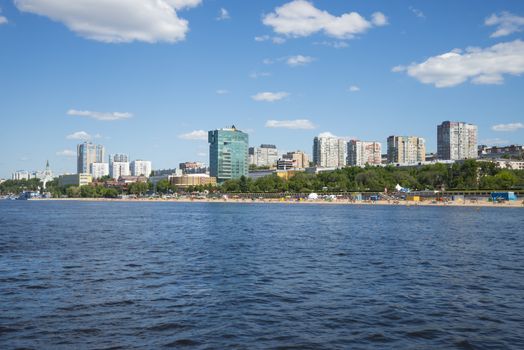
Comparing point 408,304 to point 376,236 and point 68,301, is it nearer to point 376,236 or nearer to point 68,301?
point 68,301

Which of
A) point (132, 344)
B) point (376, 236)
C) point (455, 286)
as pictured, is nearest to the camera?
point (132, 344)

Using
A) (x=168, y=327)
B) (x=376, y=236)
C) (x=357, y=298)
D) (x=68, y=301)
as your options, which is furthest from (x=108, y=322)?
(x=376, y=236)

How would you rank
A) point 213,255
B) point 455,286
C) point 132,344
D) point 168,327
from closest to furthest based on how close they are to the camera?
1. point 132,344
2. point 168,327
3. point 455,286
4. point 213,255

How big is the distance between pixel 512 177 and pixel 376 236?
12428cm

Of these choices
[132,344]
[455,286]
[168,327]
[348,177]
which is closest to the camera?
[132,344]

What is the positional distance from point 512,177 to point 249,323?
15459cm

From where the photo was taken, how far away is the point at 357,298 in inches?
758

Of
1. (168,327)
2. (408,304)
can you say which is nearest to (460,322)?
(408,304)

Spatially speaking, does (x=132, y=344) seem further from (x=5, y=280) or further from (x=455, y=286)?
(x=455, y=286)

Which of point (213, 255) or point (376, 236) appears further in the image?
point (376, 236)

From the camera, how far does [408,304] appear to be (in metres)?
18.4

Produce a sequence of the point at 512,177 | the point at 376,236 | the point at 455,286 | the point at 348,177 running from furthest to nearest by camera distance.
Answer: the point at 348,177, the point at 512,177, the point at 376,236, the point at 455,286

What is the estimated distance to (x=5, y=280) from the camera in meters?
22.9

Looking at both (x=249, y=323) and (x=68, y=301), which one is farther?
(x=68, y=301)
